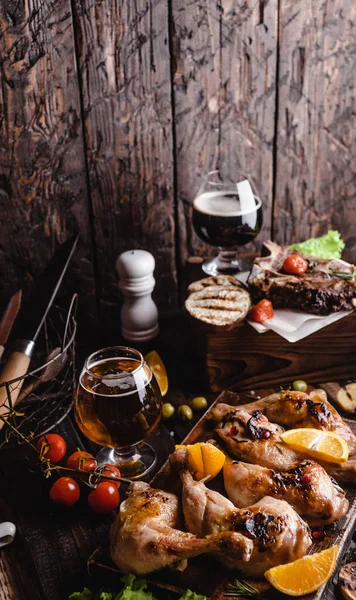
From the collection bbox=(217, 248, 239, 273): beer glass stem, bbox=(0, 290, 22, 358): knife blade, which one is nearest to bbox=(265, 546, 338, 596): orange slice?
bbox=(0, 290, 22, 358): knife blade

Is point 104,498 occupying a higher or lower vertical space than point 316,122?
lower

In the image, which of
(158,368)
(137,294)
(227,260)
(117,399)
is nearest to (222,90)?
(227,260)

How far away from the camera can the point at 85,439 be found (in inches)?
86.8

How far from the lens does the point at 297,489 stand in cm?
170

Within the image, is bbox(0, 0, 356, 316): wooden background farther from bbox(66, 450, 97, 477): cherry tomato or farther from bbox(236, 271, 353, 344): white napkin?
bbox(66, 450, 97, 477): cherry tomato

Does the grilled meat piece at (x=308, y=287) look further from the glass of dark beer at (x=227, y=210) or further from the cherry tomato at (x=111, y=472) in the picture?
the cherry tomato at (x=111, y=472)

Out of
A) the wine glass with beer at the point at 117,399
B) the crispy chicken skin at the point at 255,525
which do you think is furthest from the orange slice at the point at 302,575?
the wine glass with beer at the point at 117,399

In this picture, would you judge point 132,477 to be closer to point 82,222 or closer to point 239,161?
point 82,222

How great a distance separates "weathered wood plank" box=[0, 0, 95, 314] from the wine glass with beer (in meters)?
0.87

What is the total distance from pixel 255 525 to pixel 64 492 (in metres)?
0.60

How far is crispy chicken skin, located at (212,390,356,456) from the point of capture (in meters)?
1.95

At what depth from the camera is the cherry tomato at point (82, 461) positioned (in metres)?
1.94

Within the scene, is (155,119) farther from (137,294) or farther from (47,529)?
(47,529)

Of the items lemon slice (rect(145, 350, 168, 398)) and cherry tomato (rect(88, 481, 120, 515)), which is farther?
lemon slice (rect(145, 350, 168, 398))
